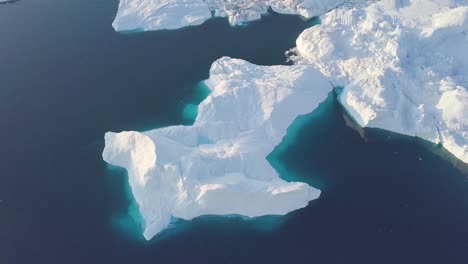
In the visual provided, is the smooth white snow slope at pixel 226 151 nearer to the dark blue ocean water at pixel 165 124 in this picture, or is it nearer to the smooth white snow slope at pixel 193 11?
the dark blue ocean water at pixel 165 124

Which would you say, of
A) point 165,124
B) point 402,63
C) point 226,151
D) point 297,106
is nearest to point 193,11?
point 165,124

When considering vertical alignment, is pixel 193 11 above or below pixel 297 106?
above

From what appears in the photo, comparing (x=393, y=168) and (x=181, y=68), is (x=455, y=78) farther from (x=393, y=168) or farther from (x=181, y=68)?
(x=181, y=68)

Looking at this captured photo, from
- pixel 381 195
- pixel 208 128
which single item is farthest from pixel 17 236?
pixel 381 195

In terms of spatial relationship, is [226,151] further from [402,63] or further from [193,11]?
[193,11]

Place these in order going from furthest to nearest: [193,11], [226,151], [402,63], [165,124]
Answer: [193,11] → [402,63] → [165,124] → [226,151]

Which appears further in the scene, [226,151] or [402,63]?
[402,63]
